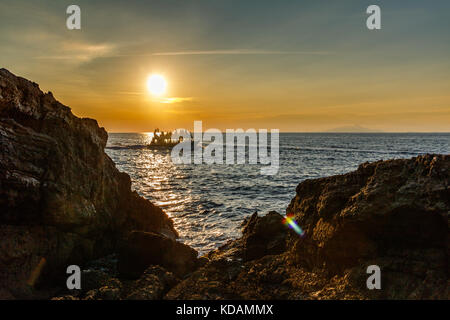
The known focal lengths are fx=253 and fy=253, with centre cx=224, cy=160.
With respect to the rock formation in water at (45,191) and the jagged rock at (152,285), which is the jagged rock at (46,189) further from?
the jagged rock at (152,285)

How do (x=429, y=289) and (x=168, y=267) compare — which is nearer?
(x=429, y=289)

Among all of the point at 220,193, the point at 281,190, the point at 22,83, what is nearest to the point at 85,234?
the point at 22,83

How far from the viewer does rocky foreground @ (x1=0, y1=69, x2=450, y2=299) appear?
5.04 meters

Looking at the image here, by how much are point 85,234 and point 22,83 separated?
5.36 m

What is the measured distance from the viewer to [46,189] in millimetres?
7641

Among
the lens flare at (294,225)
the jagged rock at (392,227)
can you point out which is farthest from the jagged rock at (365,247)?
the lens flare at (294,225)

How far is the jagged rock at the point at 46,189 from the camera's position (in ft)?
22.5

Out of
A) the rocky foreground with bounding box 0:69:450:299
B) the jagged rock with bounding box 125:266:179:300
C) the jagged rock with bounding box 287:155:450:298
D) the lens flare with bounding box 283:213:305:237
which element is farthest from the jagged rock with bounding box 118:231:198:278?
the jagged rock with bounding box 287:155:450:298

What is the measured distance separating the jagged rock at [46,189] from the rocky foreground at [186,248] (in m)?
0.03

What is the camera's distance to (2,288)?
20.0 feet

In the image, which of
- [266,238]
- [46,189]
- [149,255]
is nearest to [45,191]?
[46,189]

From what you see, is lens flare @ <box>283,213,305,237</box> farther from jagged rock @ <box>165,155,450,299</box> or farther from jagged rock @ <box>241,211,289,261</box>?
jagged rock @ <box>241,211,289,261</box>
